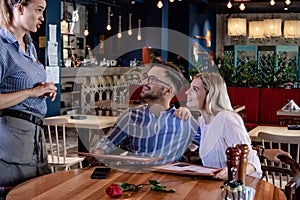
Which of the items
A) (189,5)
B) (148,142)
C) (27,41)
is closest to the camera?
(27,41)

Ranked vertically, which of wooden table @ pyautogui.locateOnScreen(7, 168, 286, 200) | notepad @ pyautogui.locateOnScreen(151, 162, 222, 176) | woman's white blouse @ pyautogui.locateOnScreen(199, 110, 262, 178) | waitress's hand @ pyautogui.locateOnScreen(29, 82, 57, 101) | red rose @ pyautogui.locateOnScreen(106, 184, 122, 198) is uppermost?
waitress's hand @ pyautogui.locateOnScreen(29, 82, 57, 101)

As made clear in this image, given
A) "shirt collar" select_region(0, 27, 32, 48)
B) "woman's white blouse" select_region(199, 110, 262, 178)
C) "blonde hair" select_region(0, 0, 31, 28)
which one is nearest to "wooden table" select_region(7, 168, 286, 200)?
"woman's white blouse" select_region(199, 110, 262, 178)

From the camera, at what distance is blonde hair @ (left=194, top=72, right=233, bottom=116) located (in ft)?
8.43

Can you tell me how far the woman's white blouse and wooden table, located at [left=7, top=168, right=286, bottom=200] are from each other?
30cm

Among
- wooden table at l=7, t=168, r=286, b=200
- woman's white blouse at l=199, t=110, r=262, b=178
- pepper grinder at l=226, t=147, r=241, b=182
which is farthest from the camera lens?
woman's white blouse at l=199, t=110, r=262, b=178

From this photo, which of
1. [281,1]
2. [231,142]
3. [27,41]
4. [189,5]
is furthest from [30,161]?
[281,1]

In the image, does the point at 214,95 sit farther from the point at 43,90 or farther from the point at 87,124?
the point at 87,124

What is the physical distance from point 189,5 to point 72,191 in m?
12.3

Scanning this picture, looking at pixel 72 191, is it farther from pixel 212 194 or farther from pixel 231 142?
pixel 231 142

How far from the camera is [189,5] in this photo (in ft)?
45.0

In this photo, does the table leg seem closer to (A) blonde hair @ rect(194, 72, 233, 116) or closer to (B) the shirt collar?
(A) blonde hair @ rect(194, 72, 233, 116)

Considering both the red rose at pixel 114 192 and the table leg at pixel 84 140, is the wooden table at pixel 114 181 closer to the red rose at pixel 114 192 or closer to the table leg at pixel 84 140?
the red rose at pixel 114 192

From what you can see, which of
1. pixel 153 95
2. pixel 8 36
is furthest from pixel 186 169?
pixel 8 36

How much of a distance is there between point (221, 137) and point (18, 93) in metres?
1.04
